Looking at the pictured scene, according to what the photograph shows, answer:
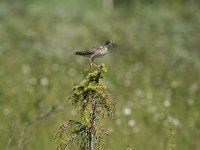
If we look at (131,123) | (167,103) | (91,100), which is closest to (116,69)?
(167,103)

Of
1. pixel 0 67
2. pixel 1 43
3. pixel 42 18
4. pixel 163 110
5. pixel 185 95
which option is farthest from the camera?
pixel 42 18

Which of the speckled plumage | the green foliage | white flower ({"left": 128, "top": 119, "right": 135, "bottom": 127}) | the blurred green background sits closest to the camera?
the green foliage

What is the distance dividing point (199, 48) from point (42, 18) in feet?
23.3

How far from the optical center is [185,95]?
13.8 m

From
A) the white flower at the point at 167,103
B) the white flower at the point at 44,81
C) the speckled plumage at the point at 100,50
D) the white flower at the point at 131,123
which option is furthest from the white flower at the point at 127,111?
the speckled plumage at the point at 100,50

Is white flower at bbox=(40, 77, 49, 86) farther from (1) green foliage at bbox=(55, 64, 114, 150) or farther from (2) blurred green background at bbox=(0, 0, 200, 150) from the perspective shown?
(1) green foliage at bbox=(55, 64, 114, 150)

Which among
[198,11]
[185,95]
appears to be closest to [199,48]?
[185,95]

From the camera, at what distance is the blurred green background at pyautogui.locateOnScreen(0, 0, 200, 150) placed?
10992 millimetres

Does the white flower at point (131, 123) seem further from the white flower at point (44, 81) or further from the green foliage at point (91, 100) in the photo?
the green foliage at point (91, 100)

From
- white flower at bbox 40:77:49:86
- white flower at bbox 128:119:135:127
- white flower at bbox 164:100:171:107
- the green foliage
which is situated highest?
white flower at bbox 40:77:49:86

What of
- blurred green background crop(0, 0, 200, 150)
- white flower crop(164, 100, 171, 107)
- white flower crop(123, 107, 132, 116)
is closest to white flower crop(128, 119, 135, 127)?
blurred green background crop(0, 0, 200, 150)

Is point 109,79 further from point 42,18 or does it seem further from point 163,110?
point 42,18

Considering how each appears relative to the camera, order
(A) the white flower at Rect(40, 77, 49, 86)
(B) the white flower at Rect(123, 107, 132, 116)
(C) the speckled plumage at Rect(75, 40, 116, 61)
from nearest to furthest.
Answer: (C) the speckled plumage at Rect(75, 40, 116, 61) < (B) the white flower at Rect(123, 107, 132, 116) < (A) the white flower at Rect(40, 77, 49, 86)

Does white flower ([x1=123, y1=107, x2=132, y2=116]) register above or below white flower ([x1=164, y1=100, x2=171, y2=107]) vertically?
below
